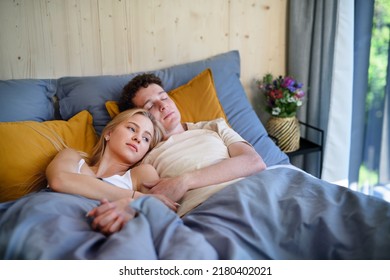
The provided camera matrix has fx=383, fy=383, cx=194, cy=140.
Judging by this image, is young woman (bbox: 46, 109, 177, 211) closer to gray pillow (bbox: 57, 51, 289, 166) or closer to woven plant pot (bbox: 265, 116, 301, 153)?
gray pillow (bbox: 57, 51, 289, 166)

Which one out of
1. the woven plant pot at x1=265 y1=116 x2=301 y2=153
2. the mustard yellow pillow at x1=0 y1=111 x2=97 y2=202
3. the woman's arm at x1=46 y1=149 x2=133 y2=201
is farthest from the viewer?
the woven plant pot at x1=265 y1=116 x2=301 y2=153

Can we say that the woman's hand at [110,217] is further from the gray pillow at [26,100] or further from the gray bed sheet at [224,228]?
the gray pillow at [26,100]

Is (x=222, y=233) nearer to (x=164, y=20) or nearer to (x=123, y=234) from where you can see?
(x=123, y=234)

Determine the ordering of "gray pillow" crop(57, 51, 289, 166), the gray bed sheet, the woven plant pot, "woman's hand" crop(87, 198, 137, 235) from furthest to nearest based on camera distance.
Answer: the woven plant pot, "gray pillow" crop(57, 51, 289, 166), "woman's hand" crop(87, 198, 137, 235), the gray bed sheet

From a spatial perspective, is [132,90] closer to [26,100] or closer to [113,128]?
[113,128]

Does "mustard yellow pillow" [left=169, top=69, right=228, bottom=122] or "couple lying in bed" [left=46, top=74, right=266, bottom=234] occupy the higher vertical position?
"mustard yellow pillow" [left=169, top=69, right=228, bottom=122]

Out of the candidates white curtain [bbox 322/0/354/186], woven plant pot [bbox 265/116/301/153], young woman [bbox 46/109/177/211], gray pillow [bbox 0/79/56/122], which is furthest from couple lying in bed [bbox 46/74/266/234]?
white curtain [bbox 322/0/354/186]

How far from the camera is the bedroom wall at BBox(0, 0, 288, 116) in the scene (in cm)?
187

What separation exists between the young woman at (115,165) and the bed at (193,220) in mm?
62

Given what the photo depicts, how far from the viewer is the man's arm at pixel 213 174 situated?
4.50 feet

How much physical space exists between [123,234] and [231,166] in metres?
0.61

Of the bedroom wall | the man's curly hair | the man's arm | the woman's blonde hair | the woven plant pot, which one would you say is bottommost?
the woven plant pot

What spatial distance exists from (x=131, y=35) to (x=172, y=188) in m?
1.05

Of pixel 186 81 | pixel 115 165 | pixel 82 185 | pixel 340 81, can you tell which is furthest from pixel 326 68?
pixel 82 185
